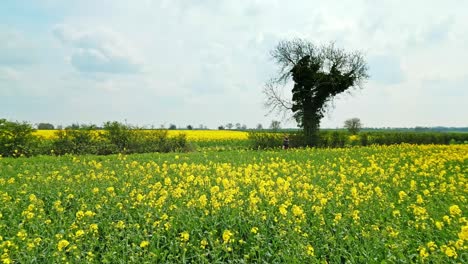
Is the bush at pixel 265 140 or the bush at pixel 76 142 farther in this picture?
the bush at pixel 265 140

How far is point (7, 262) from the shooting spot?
16.1ft

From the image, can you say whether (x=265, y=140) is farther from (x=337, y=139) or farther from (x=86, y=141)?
(x=86, y=141)

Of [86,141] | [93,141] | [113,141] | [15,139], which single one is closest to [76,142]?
[86,141]

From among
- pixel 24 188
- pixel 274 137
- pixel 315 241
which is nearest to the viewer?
pixel 315 241

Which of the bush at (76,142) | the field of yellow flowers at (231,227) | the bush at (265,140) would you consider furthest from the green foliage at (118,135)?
the field of yellow flowers at (231,227)

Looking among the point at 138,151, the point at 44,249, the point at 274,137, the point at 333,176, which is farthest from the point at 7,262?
the point at 274,137

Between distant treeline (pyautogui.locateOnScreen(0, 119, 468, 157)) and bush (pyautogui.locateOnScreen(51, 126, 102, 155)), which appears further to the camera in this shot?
bush (pyautogui.locateOnScreen(51, 126, 102, 155))

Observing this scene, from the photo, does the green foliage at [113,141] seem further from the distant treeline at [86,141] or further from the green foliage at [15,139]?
the green foliage at [15,139]

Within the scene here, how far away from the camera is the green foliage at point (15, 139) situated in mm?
21828

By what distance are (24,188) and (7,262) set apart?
5.46 meters

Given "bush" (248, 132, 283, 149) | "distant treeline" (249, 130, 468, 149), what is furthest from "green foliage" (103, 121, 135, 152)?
"bush" (248, 132, 283, 149)

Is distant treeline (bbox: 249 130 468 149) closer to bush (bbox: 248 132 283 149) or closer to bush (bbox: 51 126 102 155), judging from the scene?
bush (bbox: 248 132 283 149)

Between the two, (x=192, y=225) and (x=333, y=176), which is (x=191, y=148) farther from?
(x=192, y=225)

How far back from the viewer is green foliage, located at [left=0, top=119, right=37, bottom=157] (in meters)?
21.8
